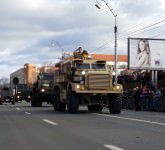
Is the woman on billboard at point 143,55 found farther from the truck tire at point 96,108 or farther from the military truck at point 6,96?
the truck tire at point 96,108

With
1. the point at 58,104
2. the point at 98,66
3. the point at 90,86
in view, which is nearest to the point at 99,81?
the point at 90,86

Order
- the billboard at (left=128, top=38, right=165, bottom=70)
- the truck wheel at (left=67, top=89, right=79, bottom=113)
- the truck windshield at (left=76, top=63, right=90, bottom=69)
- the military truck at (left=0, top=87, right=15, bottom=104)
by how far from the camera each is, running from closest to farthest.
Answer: the truck wheel at (left=67, top=89, right=79, bottom=113), the truck windshield at (left=76, top=63, right=90, bottom=69), the billboard at (left=128, top=38, right=165, bottom=70), the military truck at (left=0, top=87, right=15, bottom=104)

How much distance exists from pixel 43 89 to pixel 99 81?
15.0 metres

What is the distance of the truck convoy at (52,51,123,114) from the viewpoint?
23219 mm

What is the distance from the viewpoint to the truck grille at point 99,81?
23.2 m

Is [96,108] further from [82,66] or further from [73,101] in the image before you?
[73,101]

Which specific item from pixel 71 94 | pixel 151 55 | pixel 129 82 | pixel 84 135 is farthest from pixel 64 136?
pixel 129 82

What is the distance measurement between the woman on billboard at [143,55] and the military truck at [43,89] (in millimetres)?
10699

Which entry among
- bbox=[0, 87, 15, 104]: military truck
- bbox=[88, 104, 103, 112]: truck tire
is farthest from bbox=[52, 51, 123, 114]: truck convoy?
bbox=[0, 87, 15, 104]: military truck

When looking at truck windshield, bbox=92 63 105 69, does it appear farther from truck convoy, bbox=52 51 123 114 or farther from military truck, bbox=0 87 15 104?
military truck, bbox=0 87 15 104

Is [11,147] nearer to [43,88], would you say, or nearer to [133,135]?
[133,135]

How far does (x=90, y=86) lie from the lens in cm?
2314

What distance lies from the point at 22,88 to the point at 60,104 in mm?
37401

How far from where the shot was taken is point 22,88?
6388 cm
